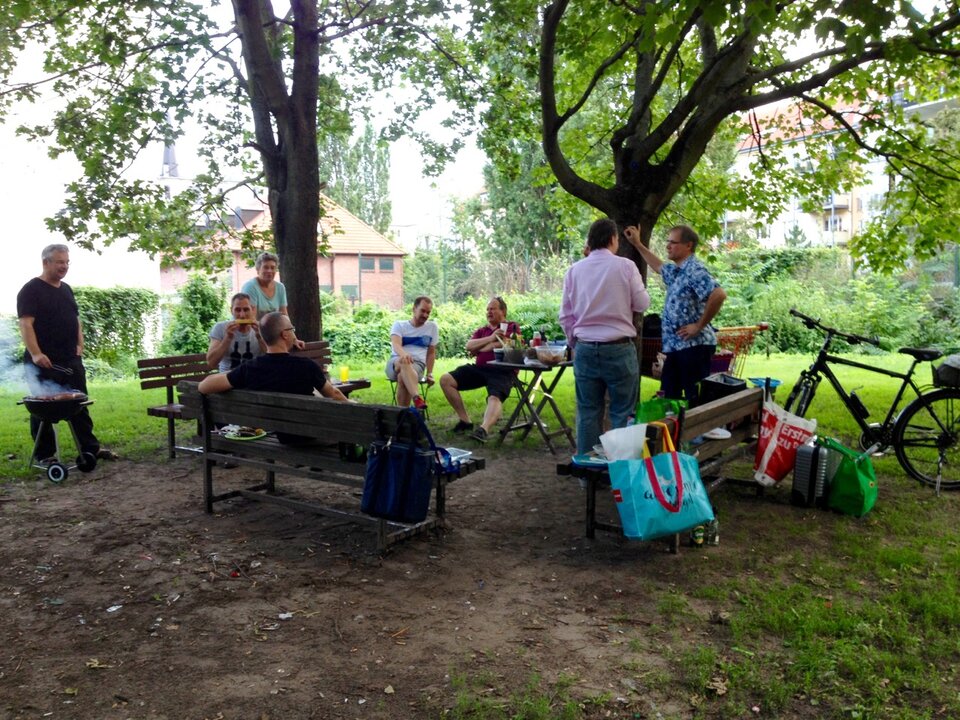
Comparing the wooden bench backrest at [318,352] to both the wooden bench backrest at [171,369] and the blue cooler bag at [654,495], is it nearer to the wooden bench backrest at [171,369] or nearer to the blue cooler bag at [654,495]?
the wooden bench backrest at [171,369]

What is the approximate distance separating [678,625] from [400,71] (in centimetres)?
998

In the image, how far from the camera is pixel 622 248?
679 centimetres

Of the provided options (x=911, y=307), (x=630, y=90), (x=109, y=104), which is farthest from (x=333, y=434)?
(x=911, y=307)

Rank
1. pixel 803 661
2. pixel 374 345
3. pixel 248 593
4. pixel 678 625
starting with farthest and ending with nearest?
pixel 374 345, pixel 248 593, pixel 678 625, pixel 803 661

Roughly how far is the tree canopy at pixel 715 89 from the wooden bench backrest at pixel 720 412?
5.83 ft

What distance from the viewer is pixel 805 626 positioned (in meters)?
3.72

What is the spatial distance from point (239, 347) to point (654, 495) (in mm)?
4105

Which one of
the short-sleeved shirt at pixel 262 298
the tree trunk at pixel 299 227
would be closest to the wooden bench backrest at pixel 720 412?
the short-sleeved shirt at pixel 262 298

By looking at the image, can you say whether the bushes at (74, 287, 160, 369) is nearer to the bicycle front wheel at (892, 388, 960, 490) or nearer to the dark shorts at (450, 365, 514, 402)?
the dark shorts at (450, 365, 514, 402)

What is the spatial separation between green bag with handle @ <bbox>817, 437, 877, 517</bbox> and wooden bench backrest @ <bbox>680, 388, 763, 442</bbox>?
0.55 m

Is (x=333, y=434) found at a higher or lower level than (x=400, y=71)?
lower

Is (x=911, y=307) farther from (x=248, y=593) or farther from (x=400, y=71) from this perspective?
(x=248, y=593)

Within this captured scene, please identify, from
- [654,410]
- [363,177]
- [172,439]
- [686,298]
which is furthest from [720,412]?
[363,177]

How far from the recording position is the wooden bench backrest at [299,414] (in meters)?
4.52
